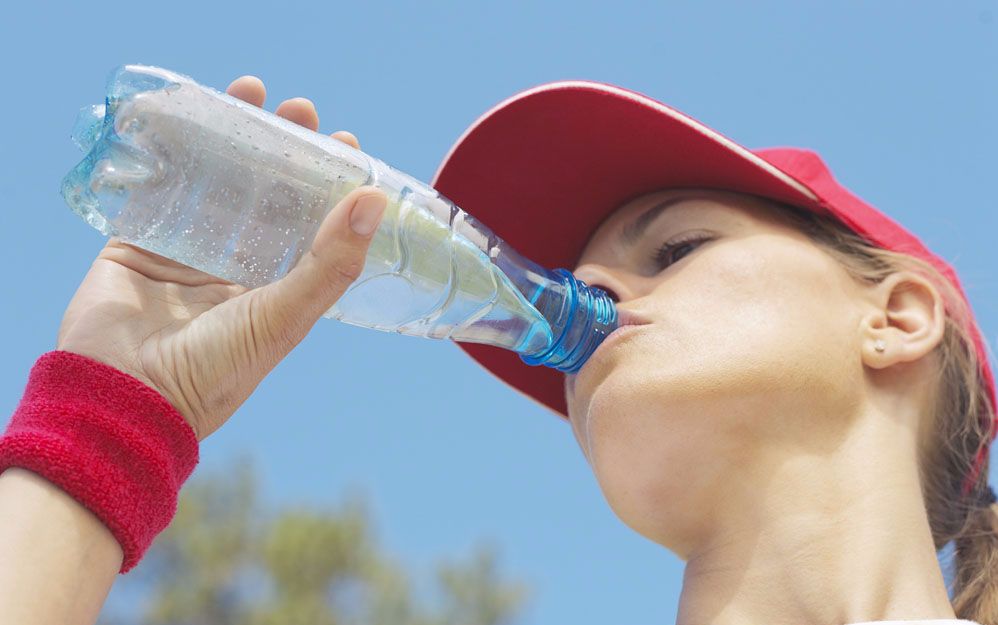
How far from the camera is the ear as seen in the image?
2301 millimetres

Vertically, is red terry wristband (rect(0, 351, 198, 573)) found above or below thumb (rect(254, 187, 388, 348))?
below

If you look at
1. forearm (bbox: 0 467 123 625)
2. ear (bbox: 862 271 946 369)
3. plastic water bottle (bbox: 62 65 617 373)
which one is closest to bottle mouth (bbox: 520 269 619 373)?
plastic water bottle (bbox: 62 65 617 373)

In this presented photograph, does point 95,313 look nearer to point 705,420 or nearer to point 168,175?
point 168,175

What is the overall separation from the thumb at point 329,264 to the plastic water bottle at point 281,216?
9.4 inches

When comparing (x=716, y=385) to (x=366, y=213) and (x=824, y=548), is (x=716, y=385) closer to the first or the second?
(x=824, y=548)

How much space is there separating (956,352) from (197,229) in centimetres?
146

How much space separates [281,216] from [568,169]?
78 centimetres

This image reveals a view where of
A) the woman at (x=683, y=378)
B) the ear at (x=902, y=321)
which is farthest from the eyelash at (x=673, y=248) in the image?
the ear at (x=902, y=321)

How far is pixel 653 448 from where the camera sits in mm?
2160

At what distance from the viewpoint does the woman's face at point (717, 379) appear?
7.02 ft

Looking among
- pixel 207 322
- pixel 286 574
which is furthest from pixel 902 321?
pixel 286 574

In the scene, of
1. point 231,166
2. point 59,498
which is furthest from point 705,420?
point 59,498

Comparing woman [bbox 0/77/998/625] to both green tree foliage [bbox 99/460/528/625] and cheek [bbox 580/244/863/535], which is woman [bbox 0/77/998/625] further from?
green tree foliage [bbox 99/460/528/625]

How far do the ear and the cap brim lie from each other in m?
0.20
